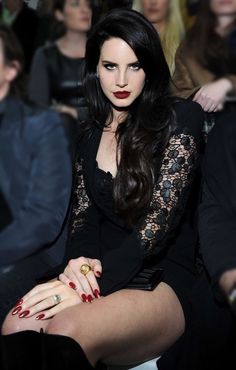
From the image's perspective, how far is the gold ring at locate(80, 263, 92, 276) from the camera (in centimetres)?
235

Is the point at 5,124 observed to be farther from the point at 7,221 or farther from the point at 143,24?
the point at 143,24

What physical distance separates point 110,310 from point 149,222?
0.27 m

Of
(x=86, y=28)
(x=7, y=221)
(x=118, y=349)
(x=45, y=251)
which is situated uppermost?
(x=86, y=28)

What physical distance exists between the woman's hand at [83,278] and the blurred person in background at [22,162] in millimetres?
135

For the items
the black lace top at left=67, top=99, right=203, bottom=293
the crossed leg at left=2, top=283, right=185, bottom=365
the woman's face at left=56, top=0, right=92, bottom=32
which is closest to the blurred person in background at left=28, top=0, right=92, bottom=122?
the woman's face at left=56, top=0, right=92, bottom=32

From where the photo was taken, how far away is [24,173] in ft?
7.25

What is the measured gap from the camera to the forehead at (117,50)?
234cm

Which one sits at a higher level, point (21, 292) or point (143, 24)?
point (143, 24)

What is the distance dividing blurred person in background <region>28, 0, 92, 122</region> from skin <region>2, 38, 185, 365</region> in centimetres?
8

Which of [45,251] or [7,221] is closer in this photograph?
[7,221]

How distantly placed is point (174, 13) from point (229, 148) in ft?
1.30

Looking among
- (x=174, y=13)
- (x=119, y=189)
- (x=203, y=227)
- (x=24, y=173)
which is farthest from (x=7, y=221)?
(x=174, y=13)

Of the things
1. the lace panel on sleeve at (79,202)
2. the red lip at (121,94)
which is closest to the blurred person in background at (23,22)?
the red lip at (121,94)

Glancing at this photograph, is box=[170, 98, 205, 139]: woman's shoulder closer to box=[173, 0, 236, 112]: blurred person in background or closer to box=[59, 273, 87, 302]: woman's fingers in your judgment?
box=[173, 0, 236, 112]: blurred person in background
